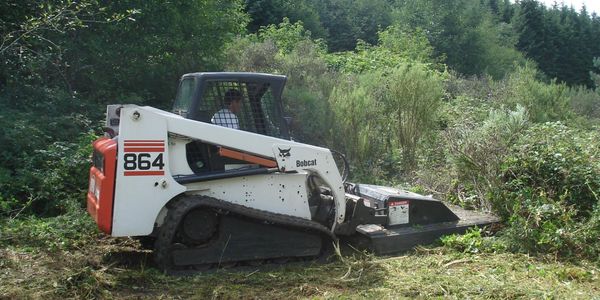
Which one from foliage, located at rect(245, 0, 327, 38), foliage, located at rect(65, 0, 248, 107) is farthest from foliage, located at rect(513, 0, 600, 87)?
foliage, located at rect(65, 0, 248, 107)

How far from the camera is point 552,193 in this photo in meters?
7.34

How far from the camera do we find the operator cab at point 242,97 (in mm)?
5789

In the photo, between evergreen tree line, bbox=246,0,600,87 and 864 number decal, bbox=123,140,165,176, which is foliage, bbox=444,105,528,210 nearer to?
864 number decal, bbox=123,140,165,176

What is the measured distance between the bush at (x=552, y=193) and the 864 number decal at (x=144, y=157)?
400 cm

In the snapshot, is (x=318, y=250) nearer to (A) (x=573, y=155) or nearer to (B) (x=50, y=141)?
(A) (x=573, y=155)

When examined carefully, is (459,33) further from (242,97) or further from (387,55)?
(242,97)

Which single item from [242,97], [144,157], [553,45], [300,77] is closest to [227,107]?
[242,97]

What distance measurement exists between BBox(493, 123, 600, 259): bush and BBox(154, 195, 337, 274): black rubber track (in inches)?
111

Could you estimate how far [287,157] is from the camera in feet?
19.1

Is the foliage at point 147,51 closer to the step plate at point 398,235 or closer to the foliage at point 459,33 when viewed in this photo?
the step plate at point 398,235

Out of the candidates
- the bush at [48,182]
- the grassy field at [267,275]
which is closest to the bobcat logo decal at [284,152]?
the grassy field at [267,275]

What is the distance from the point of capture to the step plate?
252 inches

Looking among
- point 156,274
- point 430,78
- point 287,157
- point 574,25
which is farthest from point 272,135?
point 574,25

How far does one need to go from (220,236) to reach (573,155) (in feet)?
15.7
